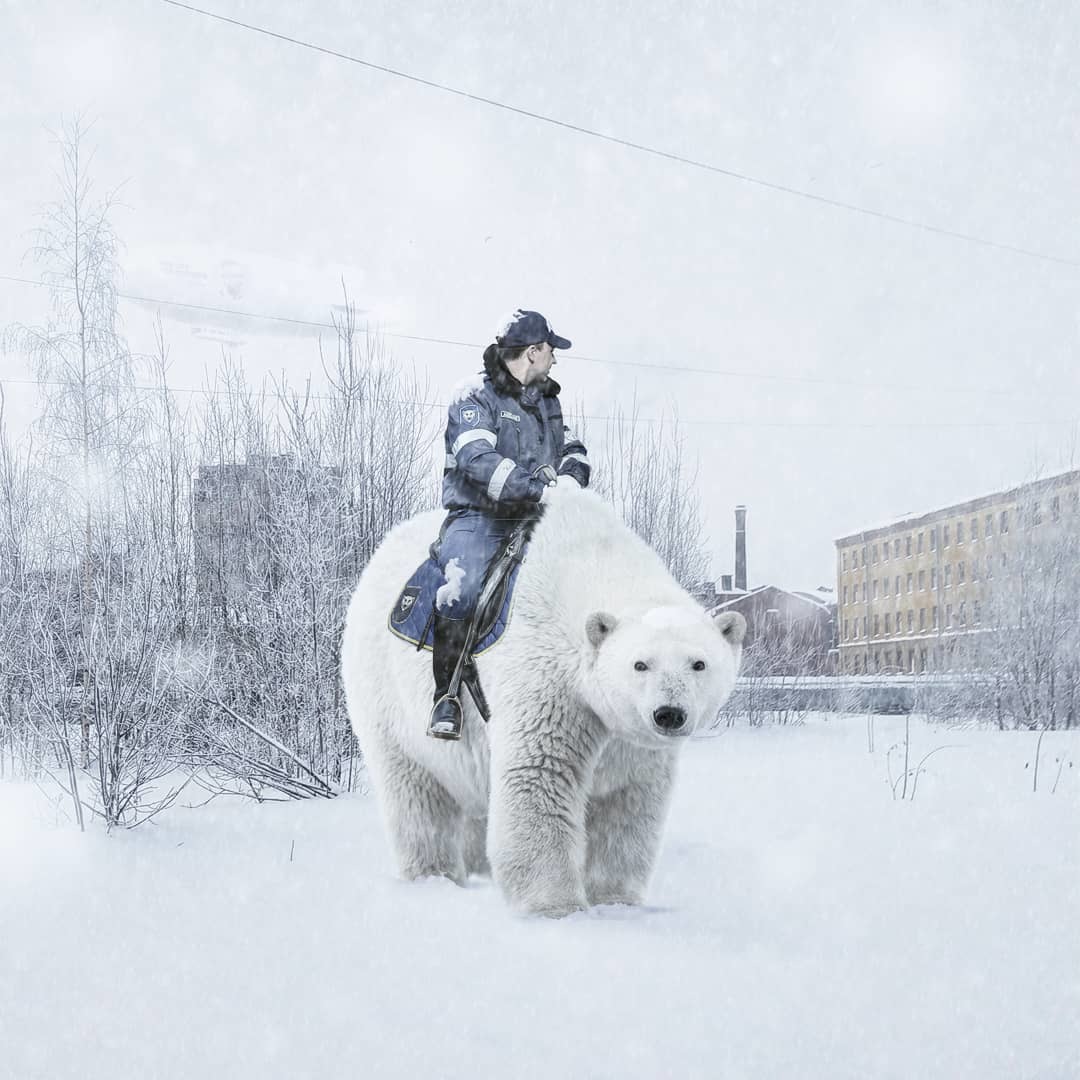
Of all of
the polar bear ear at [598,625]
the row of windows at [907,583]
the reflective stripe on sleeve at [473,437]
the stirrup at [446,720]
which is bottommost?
the stirrup at [446,720]

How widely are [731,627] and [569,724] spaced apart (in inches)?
25.6

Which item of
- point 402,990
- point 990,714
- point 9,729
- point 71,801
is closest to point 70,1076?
point 402,990

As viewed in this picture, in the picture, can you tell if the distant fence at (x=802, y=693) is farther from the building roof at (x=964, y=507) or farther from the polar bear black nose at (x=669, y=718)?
the polar bear black nose at (x=669, y=718)

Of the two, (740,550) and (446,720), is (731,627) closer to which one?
(446,720)

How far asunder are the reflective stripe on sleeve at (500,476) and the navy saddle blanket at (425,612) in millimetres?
317

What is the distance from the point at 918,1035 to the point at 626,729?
4.17 ft

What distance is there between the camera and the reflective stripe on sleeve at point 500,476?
3.93 metres

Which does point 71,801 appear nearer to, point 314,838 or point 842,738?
point 314,838

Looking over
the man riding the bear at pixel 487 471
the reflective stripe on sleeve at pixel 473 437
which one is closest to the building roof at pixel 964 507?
the man riding the bear at pixel 487 471

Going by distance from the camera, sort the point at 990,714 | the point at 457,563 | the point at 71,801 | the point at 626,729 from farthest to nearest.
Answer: the point at 990,714 → the point at 71,801 → the point at 457,563 → the point at 626,729

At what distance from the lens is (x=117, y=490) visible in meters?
7.82

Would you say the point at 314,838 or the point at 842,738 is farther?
the point at 842,738

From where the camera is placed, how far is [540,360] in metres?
4.21

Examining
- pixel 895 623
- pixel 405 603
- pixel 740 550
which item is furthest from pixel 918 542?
pixel 405 603
